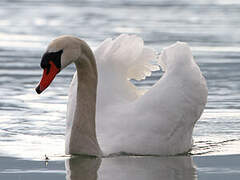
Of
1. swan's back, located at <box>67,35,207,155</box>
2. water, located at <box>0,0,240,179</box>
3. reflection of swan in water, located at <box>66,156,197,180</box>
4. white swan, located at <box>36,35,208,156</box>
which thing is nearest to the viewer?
reflection of swan in water, located at <box>66,156,197,180</box>

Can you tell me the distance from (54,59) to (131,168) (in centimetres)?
130

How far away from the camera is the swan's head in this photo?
28.4ft

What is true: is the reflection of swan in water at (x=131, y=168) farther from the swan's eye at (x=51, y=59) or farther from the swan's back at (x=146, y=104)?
the swan's eye at (x=51, y=59)

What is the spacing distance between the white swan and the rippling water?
55cm

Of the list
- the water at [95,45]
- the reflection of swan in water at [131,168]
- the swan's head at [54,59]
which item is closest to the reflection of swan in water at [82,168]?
the reflection of swan in water at [131,168]

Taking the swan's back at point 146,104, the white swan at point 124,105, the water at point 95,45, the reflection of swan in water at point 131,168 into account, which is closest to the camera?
the reflection of swan in water at point 131,168

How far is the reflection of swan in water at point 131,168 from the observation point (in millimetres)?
8617

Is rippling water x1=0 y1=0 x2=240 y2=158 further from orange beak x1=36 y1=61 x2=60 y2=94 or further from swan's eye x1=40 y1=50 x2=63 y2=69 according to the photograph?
swan's eye x1=40 y1=50 x2=63 y2=69

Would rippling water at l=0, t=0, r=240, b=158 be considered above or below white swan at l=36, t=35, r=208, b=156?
above

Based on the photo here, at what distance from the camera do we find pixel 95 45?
16797 millimetres

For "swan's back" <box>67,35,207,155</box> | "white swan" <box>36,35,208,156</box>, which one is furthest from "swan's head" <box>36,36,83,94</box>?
"swan's back" <box>67,35,207,155</box>

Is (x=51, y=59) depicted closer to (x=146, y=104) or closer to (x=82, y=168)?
(x=82, y=168)

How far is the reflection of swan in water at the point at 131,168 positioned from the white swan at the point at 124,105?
100 millimetres

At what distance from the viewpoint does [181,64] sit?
9.81 metres
